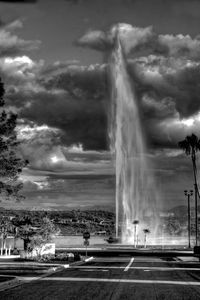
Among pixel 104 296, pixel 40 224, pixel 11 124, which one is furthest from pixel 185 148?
pixel 104 296

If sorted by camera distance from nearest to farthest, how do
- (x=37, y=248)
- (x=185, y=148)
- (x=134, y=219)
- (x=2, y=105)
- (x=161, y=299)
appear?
(x=161, y=299) → (x=2, y=105) → (x=37, y=248) → (x=185, y=148) → (x=134, y=219)

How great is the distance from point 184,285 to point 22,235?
93.9 feet

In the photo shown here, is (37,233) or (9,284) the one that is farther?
(37,233)

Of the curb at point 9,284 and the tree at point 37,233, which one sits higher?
the tree at point 37,233

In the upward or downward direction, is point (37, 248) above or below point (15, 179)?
below

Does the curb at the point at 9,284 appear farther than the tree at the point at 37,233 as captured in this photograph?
No

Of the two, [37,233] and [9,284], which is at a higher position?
[37,233]

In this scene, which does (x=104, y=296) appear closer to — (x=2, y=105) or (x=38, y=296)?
(x=38, y=296)

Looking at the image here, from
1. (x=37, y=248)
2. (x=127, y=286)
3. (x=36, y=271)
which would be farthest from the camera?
(x=37, y=248)

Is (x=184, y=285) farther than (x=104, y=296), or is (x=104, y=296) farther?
(x=184, y=285)

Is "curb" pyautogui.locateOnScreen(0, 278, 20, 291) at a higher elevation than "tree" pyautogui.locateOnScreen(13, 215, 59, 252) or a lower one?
lower

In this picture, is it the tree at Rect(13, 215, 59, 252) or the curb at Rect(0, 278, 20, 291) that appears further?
the tree at Rect(13, 215, 59, 252)

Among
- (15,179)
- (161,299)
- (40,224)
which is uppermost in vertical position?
(15,179)

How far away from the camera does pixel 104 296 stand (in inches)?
750
